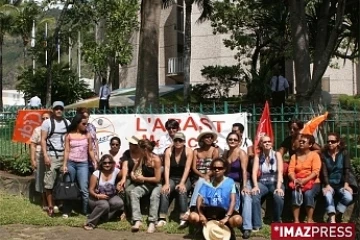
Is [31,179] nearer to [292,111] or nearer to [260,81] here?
[292,111]

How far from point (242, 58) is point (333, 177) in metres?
23.9

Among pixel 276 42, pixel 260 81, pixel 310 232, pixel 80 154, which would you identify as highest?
pixel 276 42

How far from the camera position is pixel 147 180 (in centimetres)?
857

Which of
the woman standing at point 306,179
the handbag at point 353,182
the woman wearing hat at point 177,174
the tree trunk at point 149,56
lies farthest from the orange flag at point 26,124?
the handbag at point 353,182

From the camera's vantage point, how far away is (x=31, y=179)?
10336mm

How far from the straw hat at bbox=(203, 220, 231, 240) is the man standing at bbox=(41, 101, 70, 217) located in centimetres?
286

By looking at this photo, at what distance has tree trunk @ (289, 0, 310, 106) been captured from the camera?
11891mm

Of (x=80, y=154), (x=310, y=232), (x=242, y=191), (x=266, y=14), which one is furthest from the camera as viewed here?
(x=266, y=14)

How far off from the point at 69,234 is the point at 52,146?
5.40 ft

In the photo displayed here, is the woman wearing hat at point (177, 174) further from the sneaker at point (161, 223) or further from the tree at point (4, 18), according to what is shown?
the tree at point (4, 18)

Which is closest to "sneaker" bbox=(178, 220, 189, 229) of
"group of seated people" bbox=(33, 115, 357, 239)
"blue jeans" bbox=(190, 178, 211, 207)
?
"group of seated people" bbox=(33, 115, 357, 239)

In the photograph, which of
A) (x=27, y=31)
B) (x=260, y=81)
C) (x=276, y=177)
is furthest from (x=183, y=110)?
(x=27, y=31)

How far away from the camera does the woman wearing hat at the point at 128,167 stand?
8.68 meters

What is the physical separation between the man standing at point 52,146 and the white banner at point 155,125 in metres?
0.98
